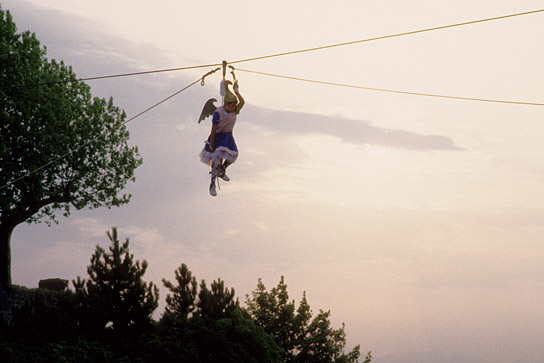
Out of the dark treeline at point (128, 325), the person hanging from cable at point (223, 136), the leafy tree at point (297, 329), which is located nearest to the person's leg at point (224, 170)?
the person hanging from cable at point (223, 136)

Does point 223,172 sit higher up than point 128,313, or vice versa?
point 223,172

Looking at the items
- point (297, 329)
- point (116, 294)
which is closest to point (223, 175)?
point (116, 294)

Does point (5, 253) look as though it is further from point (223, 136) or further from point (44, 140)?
point (223, 136)

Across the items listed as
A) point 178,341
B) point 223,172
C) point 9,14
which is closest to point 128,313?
point 178,341

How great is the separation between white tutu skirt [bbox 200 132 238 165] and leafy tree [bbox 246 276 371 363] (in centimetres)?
1846

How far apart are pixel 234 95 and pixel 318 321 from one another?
19669 millimetres

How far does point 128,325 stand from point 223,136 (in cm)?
1129

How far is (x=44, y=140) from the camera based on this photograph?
3312 centimetres

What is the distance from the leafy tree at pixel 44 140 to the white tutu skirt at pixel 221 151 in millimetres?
18595

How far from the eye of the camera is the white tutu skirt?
15500 mm

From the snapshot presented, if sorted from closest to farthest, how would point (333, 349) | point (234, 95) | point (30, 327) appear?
point (234, 95) < point (30, 327) < point (333, 349)

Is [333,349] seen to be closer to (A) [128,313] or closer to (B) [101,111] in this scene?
(A) [128,313]

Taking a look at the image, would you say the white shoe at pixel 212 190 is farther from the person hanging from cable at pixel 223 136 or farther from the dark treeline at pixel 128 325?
the dark treeline at pixel 128 325

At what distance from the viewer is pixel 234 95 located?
608 inches
